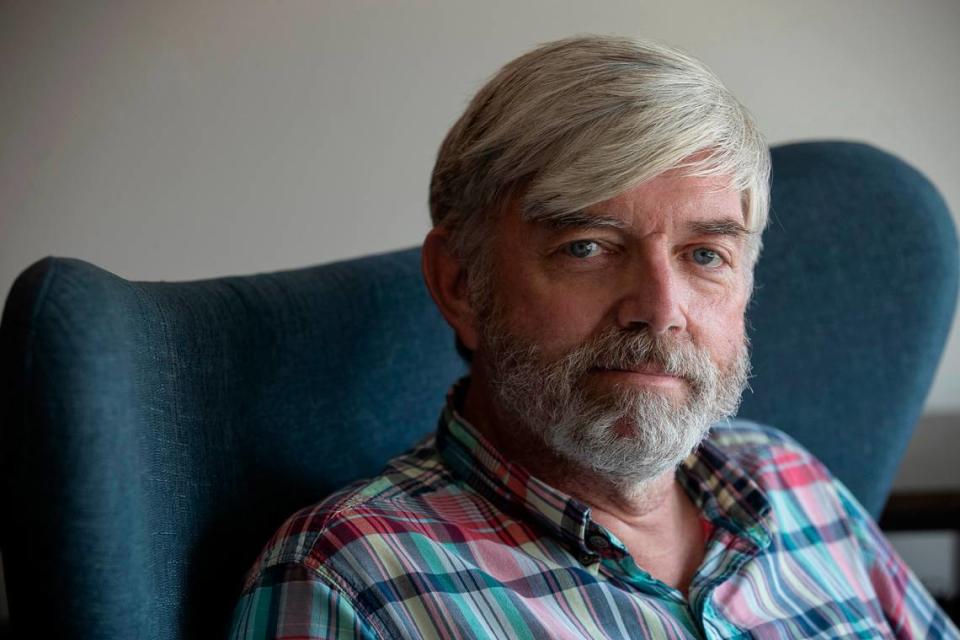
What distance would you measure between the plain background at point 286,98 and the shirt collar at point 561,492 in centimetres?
66

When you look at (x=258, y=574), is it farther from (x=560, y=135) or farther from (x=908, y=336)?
(x=908, y=336)

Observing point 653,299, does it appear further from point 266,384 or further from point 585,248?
point 266,384

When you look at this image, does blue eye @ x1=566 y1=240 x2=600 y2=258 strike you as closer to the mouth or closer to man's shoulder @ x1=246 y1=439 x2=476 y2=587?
the mouth

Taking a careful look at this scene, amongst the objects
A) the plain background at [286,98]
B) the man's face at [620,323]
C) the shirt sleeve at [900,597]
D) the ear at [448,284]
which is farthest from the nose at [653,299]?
the plain background at [286,98]

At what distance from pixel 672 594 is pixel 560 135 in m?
0.53

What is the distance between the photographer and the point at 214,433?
3.35 ft

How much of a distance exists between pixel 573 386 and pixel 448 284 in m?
0.24

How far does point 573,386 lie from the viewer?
1.08m

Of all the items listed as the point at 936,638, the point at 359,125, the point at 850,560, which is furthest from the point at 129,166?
the point at 936,638

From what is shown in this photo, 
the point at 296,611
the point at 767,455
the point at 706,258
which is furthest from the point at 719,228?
the point at 296,611

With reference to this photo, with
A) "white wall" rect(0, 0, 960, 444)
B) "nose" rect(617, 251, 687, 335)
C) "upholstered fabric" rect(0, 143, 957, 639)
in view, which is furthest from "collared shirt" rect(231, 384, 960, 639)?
"white wall" rect(0, 0, 960, 444)

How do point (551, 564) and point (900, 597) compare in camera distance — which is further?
point (900, 597)

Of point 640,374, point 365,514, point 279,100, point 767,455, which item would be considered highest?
point 279,100

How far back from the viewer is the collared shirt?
96 centimetres
